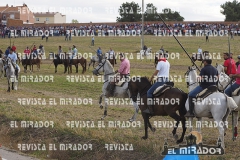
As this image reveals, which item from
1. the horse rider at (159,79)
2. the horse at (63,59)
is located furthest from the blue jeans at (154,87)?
the horse at (63,59)

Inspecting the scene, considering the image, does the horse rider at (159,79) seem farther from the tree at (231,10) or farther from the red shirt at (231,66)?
the tree at (231,10)

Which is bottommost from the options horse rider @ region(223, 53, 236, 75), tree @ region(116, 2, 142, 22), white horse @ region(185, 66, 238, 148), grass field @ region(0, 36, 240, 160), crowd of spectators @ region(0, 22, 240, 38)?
grass field @ region(0, 36, 240, 160)

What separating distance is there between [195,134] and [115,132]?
9.57 metres

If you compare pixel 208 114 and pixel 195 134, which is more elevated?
pixel 195 134

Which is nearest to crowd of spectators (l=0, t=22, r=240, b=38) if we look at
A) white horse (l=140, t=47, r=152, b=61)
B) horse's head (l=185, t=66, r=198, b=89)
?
white horse (l=140, t=47, r=152, b=61)

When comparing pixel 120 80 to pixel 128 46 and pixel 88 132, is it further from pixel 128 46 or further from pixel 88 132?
pixel 128 46

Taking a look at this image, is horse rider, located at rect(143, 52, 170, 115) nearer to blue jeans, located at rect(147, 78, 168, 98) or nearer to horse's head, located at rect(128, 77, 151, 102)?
blue jeans, located at rect(147, 78, 168, 98)

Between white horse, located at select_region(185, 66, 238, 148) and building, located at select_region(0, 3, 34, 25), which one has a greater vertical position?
building, located at select_region(0, 3, 34, 25)

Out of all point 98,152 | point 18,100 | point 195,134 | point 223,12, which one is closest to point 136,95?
point 98,152

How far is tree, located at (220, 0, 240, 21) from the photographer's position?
3435 inches

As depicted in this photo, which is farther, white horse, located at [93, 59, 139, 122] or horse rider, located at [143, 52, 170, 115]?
white horse, located at [93, 59, 139, 122]

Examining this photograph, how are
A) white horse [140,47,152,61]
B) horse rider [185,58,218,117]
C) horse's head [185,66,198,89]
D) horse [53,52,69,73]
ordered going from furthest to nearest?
white horse [140,47,152,61] → horse [53,52,69,73] → horse's head [185,66,198,89] → horse rider [185,58,218,117]

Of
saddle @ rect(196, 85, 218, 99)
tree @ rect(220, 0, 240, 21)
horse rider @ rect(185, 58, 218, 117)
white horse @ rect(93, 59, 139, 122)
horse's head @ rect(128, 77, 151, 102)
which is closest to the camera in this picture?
saddle @ rect(196, 85, 218, 99)

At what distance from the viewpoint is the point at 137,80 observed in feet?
46.9
